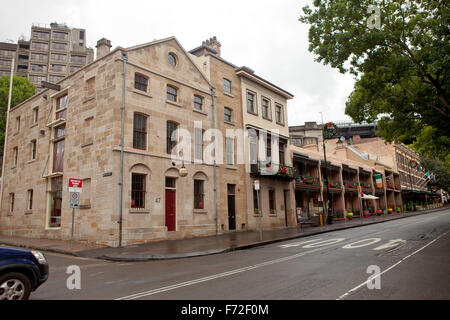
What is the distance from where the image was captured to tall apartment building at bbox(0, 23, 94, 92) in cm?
7194

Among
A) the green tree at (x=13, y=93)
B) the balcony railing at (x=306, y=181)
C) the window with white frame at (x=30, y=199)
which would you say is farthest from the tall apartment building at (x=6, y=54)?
the balcony railing at (x=306, y=181)

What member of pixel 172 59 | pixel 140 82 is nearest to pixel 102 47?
pixel 140 82

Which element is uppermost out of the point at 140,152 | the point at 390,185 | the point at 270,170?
Result: the point at 390,185

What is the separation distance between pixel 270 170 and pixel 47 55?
70.7 m

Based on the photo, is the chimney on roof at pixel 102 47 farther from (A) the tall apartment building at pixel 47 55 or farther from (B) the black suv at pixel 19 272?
(A) the tall apartment building at pixel 47 55

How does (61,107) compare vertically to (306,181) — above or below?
above

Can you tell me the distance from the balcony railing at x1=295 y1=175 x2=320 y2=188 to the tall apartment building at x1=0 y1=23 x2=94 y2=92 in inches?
2475

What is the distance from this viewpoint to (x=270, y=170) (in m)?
24.6

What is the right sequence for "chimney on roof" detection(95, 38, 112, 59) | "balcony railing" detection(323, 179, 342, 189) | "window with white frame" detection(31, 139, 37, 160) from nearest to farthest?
"chimney on roof" detection(95, 38, 112, 59)
"window with white frame" detection(31, 139, 37, 160)
"balcony railing" detection(323, 179, 342, 189)

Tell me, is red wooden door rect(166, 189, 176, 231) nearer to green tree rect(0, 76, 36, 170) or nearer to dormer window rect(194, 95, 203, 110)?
dormer window rect(194, 95, 203, 110)

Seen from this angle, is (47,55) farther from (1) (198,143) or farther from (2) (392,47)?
(2) (392,47)

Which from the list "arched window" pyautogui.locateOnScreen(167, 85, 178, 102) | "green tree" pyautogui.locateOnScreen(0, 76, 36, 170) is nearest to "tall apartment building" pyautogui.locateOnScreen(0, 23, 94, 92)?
"green tree" pyautogui.locateOnScreen(0, 76, 36, 170)
